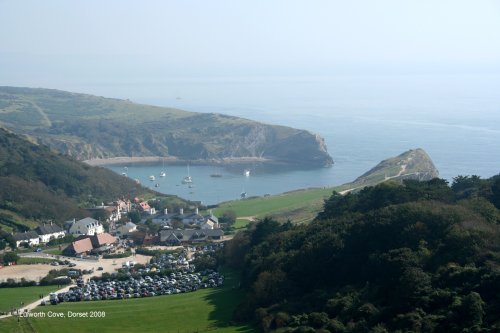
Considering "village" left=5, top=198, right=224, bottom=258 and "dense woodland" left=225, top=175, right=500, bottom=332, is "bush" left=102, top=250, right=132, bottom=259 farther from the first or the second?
"dense woodland" left=225, top=175, right=500, bottom=332

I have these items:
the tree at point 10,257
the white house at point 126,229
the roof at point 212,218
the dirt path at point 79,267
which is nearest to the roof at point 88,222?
the white house at point 126,229

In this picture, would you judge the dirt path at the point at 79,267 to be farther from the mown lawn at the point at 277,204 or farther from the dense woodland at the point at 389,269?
the mown lawn at the point at 277,204

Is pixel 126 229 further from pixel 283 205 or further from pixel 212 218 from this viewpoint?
pixel 283 205

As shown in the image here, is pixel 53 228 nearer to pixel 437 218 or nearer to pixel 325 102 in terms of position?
pixel 437 218

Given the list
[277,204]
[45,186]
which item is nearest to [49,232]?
[45,186]

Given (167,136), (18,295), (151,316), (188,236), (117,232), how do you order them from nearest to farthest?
(151,316) < (18,295) < (188,236) < (117,232) < (167,136)
